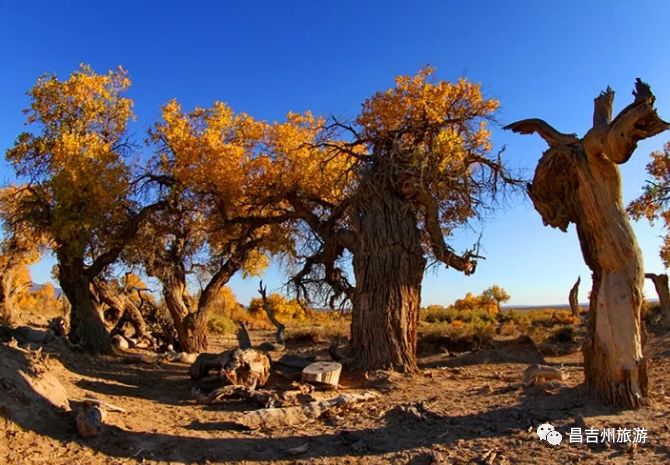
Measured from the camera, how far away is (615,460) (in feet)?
16.4

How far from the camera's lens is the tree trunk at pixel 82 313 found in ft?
45.1

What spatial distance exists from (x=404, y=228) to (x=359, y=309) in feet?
6.27

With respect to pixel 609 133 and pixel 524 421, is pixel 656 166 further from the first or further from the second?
pixel 524 421

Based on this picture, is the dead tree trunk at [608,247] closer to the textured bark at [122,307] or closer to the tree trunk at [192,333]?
the tree trunk at [192,333]

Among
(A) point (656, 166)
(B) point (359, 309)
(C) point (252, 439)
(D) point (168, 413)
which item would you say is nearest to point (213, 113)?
(B) point (359, 309)

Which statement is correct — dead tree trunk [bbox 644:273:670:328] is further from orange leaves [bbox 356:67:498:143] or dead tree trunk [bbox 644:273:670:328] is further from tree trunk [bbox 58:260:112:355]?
tree trunk [bbox 58:260:112:355]

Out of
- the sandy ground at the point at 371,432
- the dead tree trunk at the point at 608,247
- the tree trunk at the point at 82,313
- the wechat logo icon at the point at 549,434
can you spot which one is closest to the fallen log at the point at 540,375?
the sandy ground at the point at 371,432

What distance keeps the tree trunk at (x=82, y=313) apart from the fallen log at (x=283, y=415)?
8.43 meters

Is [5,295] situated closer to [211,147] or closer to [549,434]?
[211,147]

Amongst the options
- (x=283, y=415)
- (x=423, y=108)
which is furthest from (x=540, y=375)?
(x=423, y=108)

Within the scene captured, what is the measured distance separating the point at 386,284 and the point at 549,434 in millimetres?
5018

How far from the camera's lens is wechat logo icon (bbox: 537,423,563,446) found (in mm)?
5553

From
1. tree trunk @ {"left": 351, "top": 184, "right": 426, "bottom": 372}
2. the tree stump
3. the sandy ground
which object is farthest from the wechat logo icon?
tree trunk @ {"left": 351, "top": 184, "right": 426, "bottom": 372}

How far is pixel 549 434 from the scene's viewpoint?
18.7ft
